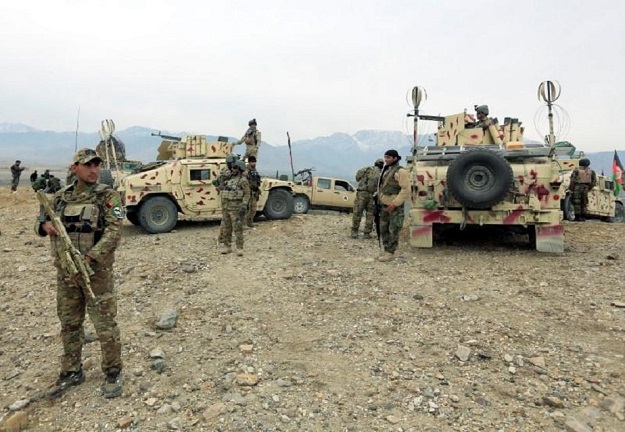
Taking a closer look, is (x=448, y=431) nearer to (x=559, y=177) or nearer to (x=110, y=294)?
(x=110, y=294)

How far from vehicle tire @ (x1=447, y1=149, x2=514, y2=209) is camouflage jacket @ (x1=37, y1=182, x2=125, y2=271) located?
4.88 m

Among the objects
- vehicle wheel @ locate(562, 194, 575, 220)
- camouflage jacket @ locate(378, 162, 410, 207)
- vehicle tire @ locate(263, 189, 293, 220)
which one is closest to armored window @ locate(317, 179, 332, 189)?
vehicle tire @ locate(263, 189, 293, 220)

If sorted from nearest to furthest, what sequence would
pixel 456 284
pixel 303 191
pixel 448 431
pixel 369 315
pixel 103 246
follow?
pixel 448 431
pixel 103 246
pixel 369 315
pixel 456 284
pixel 303 191

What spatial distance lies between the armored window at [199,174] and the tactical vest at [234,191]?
2430mm

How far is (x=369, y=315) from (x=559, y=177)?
401cm

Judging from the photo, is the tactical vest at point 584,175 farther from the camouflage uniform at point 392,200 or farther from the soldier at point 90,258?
the soldier at point 90,258

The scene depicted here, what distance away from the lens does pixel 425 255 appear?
714 centimetres

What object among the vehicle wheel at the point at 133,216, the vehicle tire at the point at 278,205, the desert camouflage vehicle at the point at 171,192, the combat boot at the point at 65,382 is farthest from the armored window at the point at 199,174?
the combat boot at the point at 65,382

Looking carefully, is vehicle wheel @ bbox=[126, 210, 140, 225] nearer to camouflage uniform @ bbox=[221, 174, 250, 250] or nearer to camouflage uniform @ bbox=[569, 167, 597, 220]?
camouflage uniform @ bbox=[221, 174, 250, 250]

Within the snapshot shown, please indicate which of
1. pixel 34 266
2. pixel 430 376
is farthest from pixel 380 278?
pixel 34 266

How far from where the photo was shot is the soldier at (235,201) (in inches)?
301

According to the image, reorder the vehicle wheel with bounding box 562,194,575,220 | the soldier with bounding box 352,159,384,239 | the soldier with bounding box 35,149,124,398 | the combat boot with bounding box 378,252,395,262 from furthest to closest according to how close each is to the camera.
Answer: the vehicle wheel with bounding box 562,194,575,220, the soldier with bounding box 352,159,384,239, the combat boot with bounding box 378,252,395,262, the soldier with bounding box 35,149,124,398

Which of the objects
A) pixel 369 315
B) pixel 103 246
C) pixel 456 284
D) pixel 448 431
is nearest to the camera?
pixel 448 431

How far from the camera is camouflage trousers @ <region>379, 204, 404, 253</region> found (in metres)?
6.86
